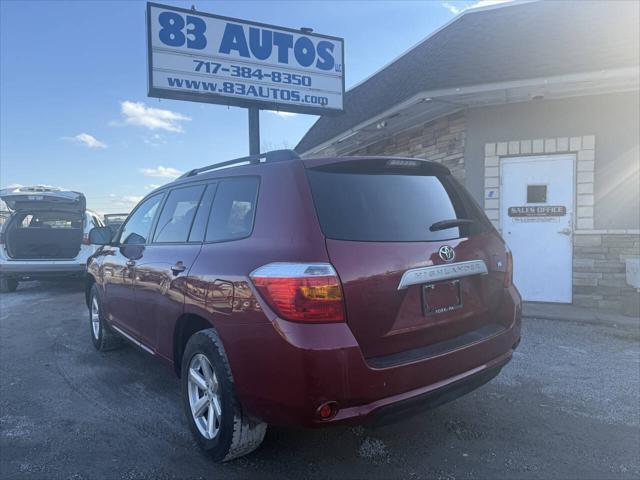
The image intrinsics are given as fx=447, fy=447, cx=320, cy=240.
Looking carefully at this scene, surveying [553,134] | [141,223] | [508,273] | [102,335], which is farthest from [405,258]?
[553,134]

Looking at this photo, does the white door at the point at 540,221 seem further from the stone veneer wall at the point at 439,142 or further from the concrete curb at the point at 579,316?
the stone veneer wall at the point at 439,142

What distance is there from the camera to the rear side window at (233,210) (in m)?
2.65

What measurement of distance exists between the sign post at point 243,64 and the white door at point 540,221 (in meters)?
4.43

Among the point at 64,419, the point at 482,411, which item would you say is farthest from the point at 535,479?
the point at 64,419

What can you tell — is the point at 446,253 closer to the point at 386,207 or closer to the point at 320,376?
the point at 386,207

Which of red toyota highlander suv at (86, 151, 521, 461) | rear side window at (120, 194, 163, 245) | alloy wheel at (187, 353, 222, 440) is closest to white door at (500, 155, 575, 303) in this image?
red toyota highlander suv at (86, 151, 521, 461)

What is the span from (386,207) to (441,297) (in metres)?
0.60

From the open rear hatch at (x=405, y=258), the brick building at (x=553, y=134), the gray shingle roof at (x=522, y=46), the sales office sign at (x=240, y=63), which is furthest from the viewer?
the sales office sign at (x=240, y=63)

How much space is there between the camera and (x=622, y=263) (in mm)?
6656

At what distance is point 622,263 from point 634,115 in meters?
2.22

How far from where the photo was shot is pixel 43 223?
954cm

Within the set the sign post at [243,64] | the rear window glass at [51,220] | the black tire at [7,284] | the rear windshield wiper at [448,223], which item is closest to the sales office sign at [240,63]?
the sign post at [243,64]

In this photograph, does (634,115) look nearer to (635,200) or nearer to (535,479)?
(635,200)

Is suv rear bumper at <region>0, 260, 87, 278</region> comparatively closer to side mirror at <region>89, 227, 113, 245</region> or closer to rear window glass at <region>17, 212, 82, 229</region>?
rear window glass at <region>17, 212, 82, 229</region>
